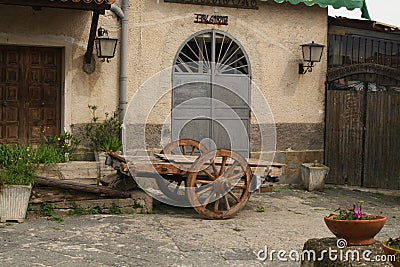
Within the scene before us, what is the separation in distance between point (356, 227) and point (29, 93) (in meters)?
6.65

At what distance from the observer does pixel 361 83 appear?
36.0ft

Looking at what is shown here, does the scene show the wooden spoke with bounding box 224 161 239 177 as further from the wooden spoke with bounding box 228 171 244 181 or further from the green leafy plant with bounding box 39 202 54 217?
the green leafy plant with bounding box 39 202 54 217

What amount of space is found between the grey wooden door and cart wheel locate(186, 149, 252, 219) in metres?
2.43

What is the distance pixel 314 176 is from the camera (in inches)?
408

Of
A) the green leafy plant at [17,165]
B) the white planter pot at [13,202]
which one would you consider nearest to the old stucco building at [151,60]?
the green leafy plant at [17,165]

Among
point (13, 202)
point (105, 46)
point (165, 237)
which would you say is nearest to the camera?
point (165, 237)

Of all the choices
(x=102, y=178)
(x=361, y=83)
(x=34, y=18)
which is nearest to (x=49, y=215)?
(x=102, y=178)

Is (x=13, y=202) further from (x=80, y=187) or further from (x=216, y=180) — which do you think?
(x=216, y=180)

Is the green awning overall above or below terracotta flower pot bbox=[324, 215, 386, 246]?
above

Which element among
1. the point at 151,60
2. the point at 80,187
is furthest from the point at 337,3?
the point at 80,187

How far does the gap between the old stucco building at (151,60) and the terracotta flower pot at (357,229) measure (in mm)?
5196

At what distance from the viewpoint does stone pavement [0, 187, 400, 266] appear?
5660 mm

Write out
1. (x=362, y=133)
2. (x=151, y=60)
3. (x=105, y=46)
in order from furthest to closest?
1. (x=362, y=133)
2. (x=151, y=60)
3. (x=105, y=46)

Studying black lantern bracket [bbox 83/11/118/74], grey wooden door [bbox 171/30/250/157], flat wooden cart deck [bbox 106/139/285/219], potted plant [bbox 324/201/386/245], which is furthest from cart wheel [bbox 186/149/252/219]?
potted plant [bbox 324/201/386/245]
